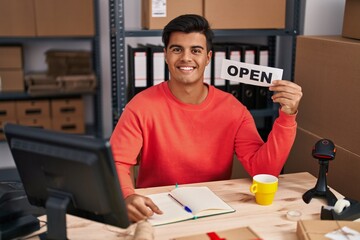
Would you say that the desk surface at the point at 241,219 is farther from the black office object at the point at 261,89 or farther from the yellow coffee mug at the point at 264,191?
the black office object at the point at 261,89

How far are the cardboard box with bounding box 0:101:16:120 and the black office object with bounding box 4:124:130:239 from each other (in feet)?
7.50

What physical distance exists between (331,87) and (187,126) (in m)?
0.67

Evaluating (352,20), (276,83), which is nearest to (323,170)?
(276,83)

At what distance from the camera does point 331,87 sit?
192cm

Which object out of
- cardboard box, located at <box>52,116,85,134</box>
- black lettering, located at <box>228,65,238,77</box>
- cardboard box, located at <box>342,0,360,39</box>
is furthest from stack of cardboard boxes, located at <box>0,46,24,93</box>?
cardboard box, located at <box>342,0,360,39</box>

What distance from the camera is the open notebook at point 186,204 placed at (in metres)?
1.26

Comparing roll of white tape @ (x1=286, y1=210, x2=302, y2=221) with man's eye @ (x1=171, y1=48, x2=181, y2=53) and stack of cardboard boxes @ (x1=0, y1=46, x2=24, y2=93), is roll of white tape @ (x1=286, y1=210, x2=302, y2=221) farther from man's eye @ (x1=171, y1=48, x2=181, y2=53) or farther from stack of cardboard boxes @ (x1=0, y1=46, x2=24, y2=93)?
stack of cardboard boxes @ (x1=0, y1=46, x2=24, y2=93)

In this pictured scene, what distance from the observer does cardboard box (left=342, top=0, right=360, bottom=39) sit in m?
1.91

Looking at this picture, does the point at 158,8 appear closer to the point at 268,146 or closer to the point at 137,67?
the point at 137,67

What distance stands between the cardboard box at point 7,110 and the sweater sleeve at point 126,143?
1.78 meters

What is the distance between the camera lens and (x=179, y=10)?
2.30 meters

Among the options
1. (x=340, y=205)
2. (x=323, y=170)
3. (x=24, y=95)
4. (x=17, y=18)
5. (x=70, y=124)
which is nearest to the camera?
(x=340, y=205)

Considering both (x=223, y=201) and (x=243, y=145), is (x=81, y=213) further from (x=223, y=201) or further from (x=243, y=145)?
(x=243, y=145)

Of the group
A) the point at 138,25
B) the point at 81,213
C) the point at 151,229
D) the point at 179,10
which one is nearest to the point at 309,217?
the point at 151,229
